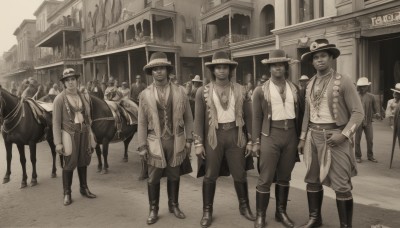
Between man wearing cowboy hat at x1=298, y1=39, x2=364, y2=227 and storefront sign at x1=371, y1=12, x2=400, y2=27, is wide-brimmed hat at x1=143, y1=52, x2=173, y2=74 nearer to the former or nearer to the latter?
man wearing cowboy hat at x1=298, y1=39, x2=364, y2=227

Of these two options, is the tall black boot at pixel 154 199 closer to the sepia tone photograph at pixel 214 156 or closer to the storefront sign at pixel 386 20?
the sepia tone photograph at pixel 214 156

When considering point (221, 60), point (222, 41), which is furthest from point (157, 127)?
point (222, 41)

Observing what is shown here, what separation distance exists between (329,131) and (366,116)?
4.52 meters

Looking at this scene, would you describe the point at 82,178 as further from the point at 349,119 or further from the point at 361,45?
the point at 361,45

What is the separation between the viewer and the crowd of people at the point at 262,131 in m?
3.56

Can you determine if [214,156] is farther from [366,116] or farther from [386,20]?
[386,20]

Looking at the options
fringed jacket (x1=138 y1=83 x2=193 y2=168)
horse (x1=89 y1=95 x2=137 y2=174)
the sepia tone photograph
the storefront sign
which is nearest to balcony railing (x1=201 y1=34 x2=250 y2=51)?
the storefront sign

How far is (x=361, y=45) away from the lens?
513 inches

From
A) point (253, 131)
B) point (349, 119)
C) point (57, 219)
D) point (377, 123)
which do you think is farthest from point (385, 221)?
point (377, 123)

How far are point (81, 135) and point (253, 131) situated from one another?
2.70 meters

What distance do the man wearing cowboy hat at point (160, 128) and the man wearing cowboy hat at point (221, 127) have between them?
286 mm

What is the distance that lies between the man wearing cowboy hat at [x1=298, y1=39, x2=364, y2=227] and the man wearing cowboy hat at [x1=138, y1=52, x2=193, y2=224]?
152 centimetres

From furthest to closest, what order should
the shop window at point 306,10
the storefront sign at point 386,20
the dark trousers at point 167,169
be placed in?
the shop window at point 306,10, the storefront sign at point 386,20, the dark trousers at point 167,169

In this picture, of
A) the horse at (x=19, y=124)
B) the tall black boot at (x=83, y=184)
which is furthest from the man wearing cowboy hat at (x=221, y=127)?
the horse at (x=19, y=124)
